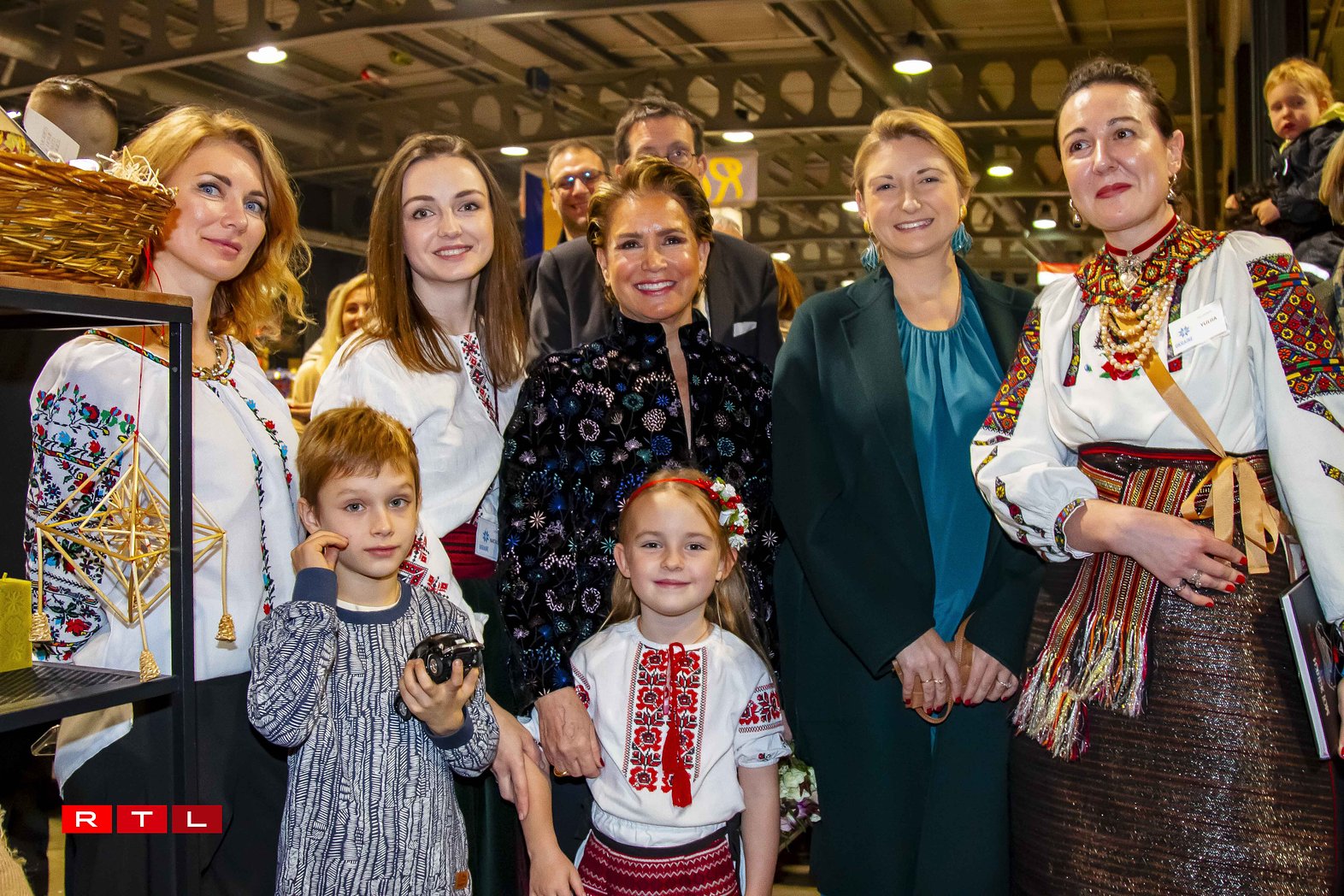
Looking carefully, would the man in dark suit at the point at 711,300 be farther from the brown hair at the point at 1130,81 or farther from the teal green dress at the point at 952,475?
the brown hair at the point at 1130,81

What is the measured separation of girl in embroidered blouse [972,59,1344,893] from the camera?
6.31 ft

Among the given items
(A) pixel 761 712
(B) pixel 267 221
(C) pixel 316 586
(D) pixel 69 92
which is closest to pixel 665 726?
(A) pixel 761 712

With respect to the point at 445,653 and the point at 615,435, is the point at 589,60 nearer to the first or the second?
the point at 615,435

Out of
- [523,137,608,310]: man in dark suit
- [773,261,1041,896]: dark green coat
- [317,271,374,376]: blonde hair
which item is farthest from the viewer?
[317,271,374,376]: blonde hair

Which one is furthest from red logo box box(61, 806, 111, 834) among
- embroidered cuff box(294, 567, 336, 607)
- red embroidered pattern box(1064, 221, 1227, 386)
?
red embroidered pattern box(1064, 221, 1227, 386)

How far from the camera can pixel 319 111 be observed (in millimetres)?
11898

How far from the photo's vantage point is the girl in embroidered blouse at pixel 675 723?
224cm

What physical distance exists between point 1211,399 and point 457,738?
4.63ft

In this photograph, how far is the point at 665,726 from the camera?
7.50 feet

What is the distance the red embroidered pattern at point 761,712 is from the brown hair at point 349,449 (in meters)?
0.77

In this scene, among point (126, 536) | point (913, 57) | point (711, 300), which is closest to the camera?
point (126, 536)

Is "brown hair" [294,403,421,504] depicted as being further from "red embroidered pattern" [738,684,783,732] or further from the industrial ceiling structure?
the industrial ceiling structure

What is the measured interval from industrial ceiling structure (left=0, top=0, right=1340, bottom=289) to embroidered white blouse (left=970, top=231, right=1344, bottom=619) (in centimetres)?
561

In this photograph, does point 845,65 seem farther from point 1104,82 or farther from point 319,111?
point 1104,82
